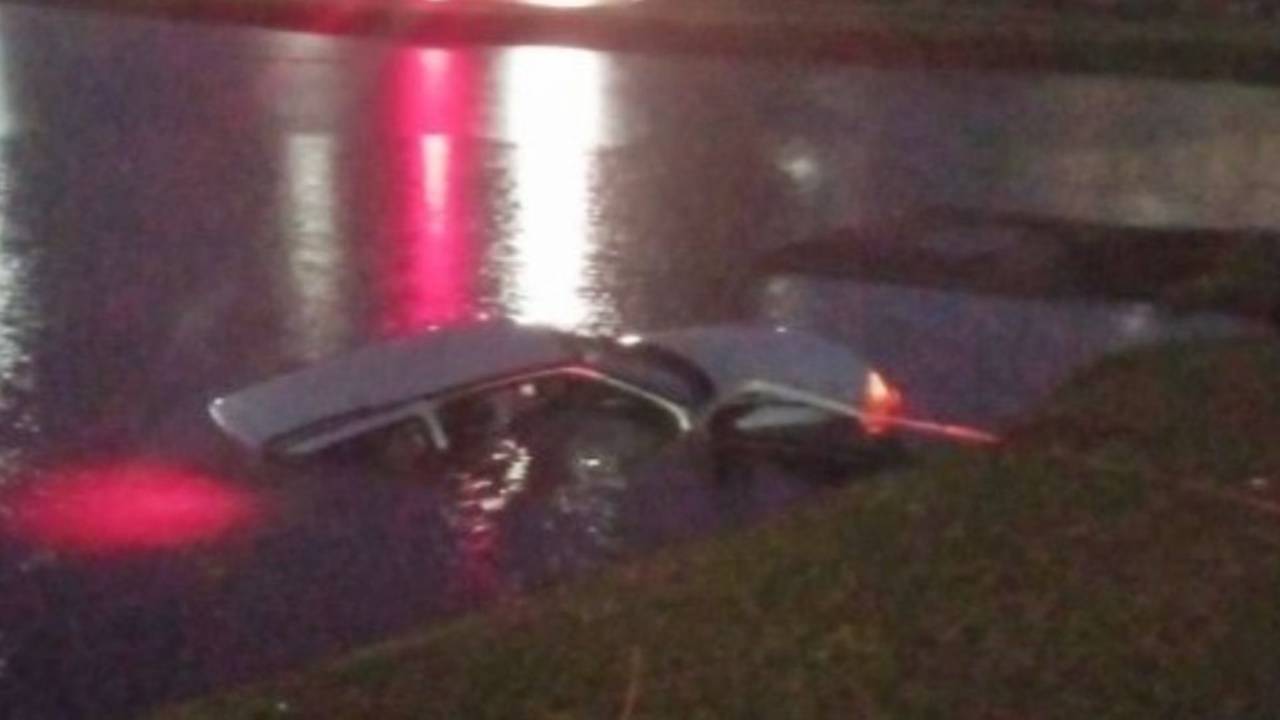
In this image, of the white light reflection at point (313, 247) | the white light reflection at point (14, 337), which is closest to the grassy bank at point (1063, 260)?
the white light reflection at point (313, 247)

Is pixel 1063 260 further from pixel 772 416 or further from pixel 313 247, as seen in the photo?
pixel 772 416

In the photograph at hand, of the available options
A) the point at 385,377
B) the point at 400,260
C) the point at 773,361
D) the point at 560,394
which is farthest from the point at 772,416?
the point at 400,260

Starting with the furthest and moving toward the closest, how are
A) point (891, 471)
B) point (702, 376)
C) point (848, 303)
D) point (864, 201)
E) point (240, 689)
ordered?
1. point (864, 201)
2. point (848, 303)
3. point (702, 376)
4. point (891, 471)
5. point (240, 689)

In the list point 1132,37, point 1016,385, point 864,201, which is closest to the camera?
point 1016,385

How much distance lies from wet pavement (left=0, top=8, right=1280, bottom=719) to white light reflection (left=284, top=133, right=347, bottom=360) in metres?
0.03

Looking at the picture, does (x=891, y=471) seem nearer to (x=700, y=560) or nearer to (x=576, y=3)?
(x=700, y=560)

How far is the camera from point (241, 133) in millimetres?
15945

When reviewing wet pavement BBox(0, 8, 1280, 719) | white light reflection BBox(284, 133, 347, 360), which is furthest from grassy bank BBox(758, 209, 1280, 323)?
white light reflection BBox(284, 133, 347, 360)

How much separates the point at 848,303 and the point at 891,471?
3.05 meters

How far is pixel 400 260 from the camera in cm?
1250

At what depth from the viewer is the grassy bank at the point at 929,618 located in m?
6.23

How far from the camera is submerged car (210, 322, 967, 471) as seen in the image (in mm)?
9078

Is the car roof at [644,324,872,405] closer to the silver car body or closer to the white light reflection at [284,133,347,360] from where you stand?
the silver car body

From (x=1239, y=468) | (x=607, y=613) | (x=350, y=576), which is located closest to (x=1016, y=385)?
(x=1239, y=468)
